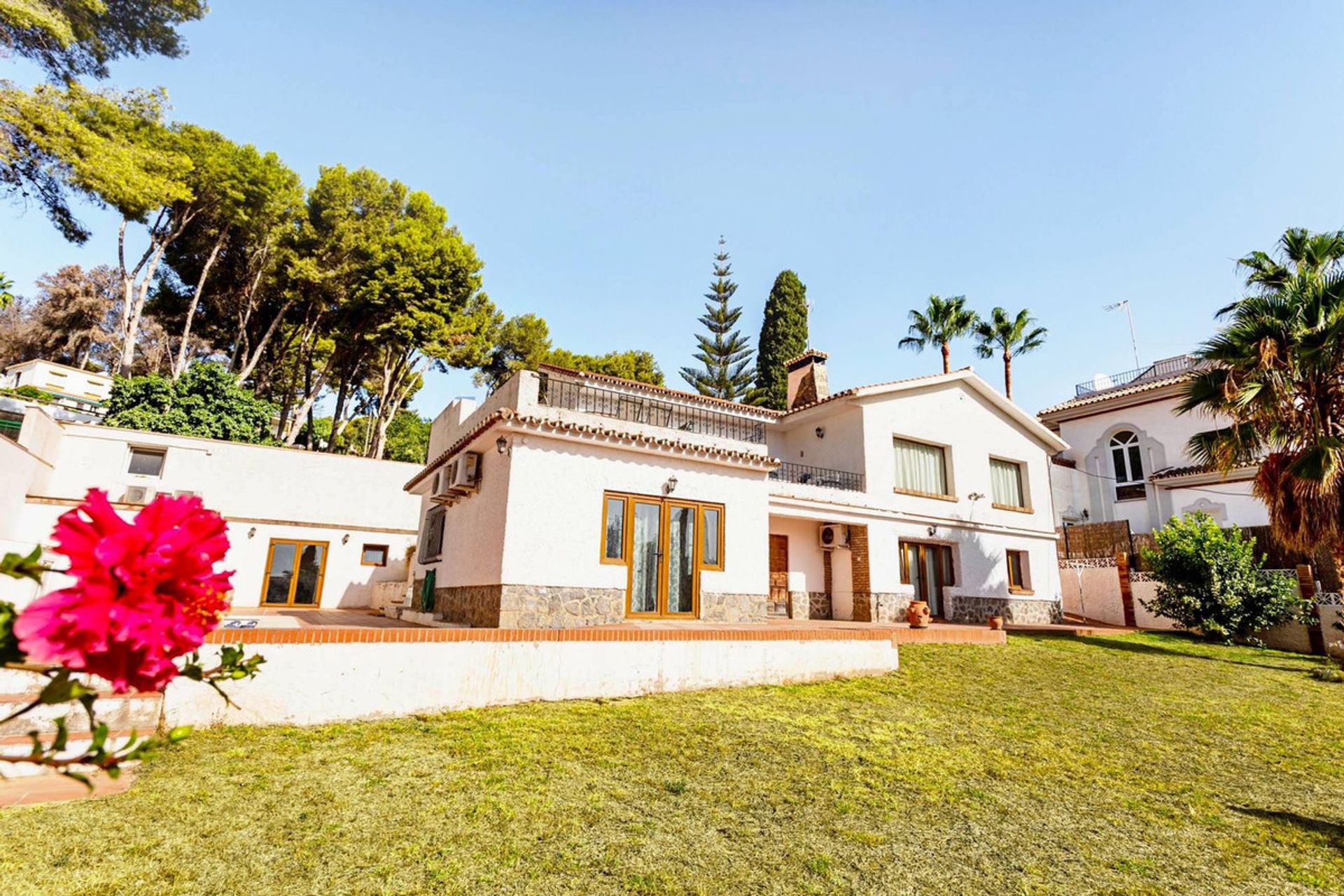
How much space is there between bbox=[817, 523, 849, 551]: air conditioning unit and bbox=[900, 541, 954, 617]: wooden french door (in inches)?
71.4

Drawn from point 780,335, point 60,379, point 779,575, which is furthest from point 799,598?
point 60,379

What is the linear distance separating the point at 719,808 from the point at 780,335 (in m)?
32.7

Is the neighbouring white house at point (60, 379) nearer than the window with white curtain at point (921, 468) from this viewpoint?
No

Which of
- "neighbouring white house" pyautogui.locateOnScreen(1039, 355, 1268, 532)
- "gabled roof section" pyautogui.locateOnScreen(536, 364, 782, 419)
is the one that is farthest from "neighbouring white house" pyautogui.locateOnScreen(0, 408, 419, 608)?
"neighbouring white house" pyautogui.locateOnScreen(1039, 355, 1268, 532)

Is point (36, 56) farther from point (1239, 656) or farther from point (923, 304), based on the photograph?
point (1239, 656)

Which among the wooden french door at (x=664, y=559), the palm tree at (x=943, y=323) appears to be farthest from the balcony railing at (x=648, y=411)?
the palm tree at (x=943, y=323)

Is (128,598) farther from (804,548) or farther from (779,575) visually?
(804,548)

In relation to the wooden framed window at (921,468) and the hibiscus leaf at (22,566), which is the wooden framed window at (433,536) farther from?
the hibiscus leaf at (22,566)

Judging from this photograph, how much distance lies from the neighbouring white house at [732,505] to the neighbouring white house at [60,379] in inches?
1285

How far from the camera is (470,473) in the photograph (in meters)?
12.4

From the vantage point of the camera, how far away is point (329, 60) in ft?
43.7

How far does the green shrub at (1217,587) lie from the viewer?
15.9 metres

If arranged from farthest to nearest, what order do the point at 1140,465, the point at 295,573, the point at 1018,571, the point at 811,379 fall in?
1. the point at 1140,465
2. the point at 811,379
3. the point at 1018,571
4. the point at 295,573

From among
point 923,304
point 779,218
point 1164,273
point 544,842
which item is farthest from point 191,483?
point 923,304
